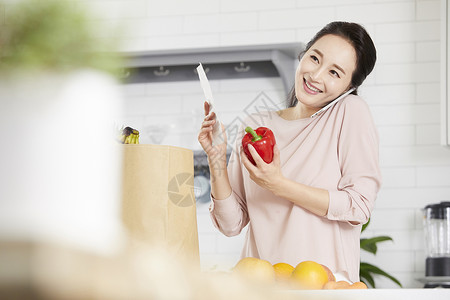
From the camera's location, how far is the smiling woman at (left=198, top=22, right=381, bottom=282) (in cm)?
121

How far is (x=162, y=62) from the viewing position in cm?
287

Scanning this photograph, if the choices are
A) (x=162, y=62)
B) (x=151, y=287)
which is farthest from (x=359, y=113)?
(x=162, y=62)

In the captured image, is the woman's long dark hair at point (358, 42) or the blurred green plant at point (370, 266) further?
the blurred green plant at point (370, 266)

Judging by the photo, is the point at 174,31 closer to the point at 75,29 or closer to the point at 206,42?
the point at 206,42

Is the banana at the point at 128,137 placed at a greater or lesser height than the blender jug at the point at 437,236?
greater

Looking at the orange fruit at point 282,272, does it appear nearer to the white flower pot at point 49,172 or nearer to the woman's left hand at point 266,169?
the woman's left hand at point 266,169

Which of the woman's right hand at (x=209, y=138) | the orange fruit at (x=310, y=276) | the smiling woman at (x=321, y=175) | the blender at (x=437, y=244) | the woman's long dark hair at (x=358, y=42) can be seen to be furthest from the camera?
the blender at (x=437, y=244)

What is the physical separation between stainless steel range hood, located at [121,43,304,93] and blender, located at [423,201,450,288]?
0.91 metres

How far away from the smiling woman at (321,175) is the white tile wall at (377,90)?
1.35 meters

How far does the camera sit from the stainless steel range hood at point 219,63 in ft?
9.08

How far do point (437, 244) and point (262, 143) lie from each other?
5.87ft

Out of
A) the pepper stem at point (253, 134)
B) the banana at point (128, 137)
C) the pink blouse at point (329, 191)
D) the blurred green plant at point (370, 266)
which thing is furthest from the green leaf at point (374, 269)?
the banana at point (128, 137)

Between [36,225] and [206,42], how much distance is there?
9.68ft

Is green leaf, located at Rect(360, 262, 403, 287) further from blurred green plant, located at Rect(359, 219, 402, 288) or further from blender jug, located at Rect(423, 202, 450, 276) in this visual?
blender jug, located at Rect(423, 202, 450, 276)
